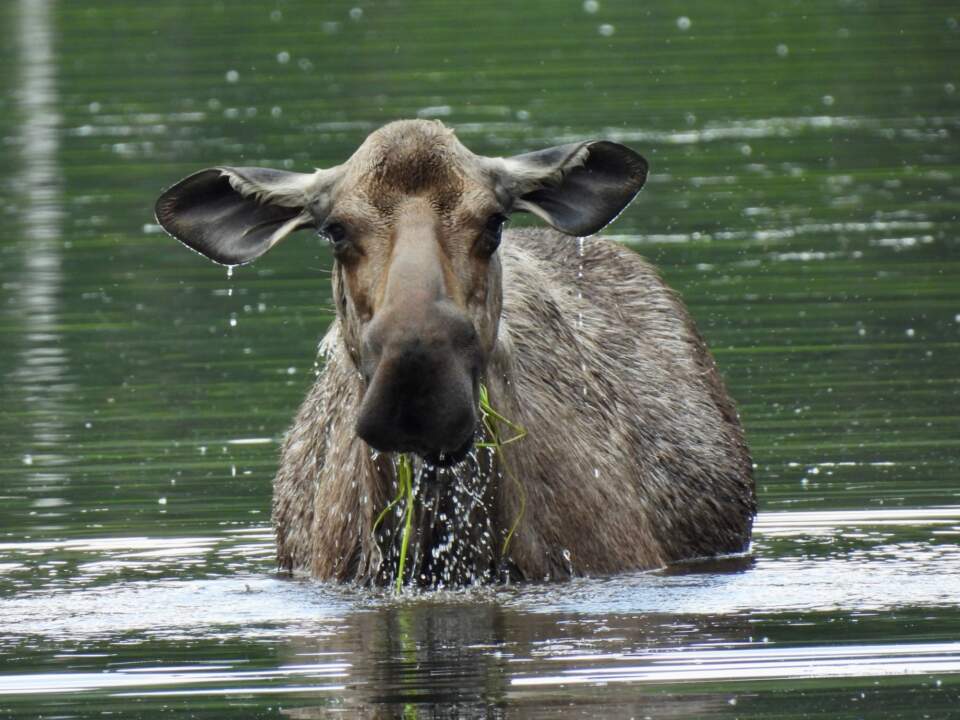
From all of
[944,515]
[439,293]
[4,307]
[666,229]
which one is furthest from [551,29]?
[439,293]

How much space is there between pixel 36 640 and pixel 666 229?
11192 mm

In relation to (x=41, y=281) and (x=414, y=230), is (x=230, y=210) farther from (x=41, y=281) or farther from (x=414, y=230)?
(x=41, y=281)

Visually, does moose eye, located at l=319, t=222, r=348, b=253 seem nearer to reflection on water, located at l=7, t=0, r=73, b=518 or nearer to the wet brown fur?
the wet brown fur

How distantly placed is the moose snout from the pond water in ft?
2.82

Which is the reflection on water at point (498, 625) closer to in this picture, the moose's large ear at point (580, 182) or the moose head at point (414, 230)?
the moose head at point (414, 230)

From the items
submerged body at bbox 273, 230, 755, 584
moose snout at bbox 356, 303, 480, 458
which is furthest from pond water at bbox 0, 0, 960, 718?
moose snout at bbox 356, 303, 480, 458

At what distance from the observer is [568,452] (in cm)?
1084

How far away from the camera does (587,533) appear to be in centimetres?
1077

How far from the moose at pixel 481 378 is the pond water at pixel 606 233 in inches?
9.0

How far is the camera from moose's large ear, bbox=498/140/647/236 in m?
10.3

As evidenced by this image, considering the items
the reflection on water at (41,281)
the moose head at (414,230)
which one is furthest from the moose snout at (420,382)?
the reflection on water at (41,281)

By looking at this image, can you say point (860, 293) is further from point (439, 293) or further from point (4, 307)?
point (439, 293)

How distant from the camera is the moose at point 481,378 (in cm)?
923

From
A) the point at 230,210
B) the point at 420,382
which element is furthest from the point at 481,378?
the point at 230,210
